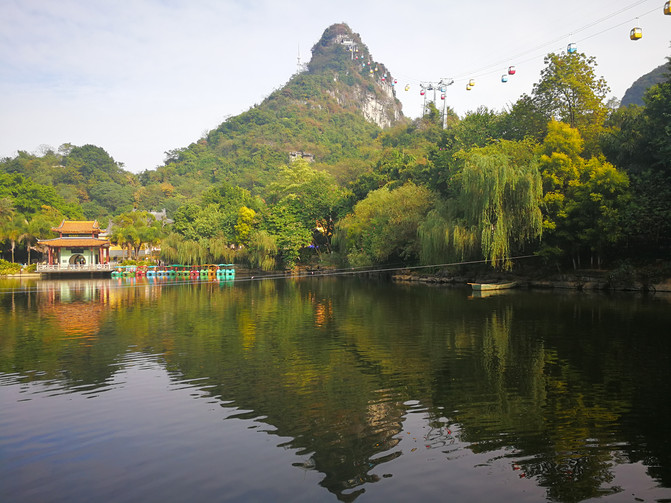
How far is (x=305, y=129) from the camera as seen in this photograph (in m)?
118

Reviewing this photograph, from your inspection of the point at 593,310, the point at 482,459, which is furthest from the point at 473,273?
the point at 482,459

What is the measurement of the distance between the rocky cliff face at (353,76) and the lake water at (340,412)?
5426 inches

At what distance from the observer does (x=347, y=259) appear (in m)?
44.8

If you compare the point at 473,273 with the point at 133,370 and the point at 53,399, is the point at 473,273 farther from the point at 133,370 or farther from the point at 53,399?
the point at 53,399

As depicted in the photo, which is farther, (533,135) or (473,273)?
(533,135)

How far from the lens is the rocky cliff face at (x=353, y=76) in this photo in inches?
5817

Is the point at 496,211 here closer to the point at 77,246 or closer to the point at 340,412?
the point at 340,412

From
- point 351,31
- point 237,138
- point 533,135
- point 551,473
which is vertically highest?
point 351,31

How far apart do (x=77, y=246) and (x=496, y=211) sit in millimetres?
45082

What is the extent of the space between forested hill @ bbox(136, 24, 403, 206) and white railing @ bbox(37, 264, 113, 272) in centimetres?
3807

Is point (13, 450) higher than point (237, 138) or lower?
lower

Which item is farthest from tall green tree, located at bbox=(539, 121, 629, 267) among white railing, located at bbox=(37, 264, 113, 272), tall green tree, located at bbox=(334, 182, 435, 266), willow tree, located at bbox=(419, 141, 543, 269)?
white railing, located at bbox=(37, 264, 113, 272)

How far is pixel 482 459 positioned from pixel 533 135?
113ft

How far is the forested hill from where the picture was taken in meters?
99.8
